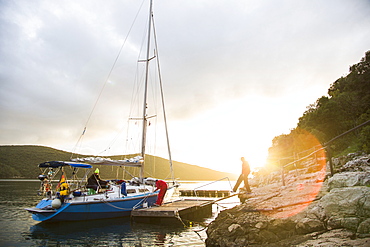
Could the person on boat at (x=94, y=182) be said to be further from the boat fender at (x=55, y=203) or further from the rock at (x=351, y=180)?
the rock at (x=351, y=180)

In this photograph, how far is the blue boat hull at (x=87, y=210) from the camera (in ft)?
48.9

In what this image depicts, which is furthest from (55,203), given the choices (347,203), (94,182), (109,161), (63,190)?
(347,203)

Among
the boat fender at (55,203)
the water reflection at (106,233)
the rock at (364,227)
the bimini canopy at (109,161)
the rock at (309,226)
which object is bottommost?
the water reflection at (106,233)

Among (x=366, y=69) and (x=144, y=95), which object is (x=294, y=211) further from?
(x=366, y=69)

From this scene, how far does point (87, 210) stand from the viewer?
15641mm

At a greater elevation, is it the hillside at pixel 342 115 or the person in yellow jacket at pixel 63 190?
the hillside at pixel 342 115

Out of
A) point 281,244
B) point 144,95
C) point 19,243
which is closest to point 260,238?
point 281,244

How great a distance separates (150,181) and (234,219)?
43.6 feet

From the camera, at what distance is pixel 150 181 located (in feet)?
67.6

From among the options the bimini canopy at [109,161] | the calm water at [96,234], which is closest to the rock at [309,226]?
the calm water at [96,234]

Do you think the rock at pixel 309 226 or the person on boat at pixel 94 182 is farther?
the person on boat at pixel 94 182

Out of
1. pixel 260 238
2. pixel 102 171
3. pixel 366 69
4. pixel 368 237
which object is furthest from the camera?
pixel 102 171

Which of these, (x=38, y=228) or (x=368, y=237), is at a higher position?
(x=368, y=237)

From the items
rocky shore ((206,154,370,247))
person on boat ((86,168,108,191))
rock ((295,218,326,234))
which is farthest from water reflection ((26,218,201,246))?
rock ((295,218,326,234))
